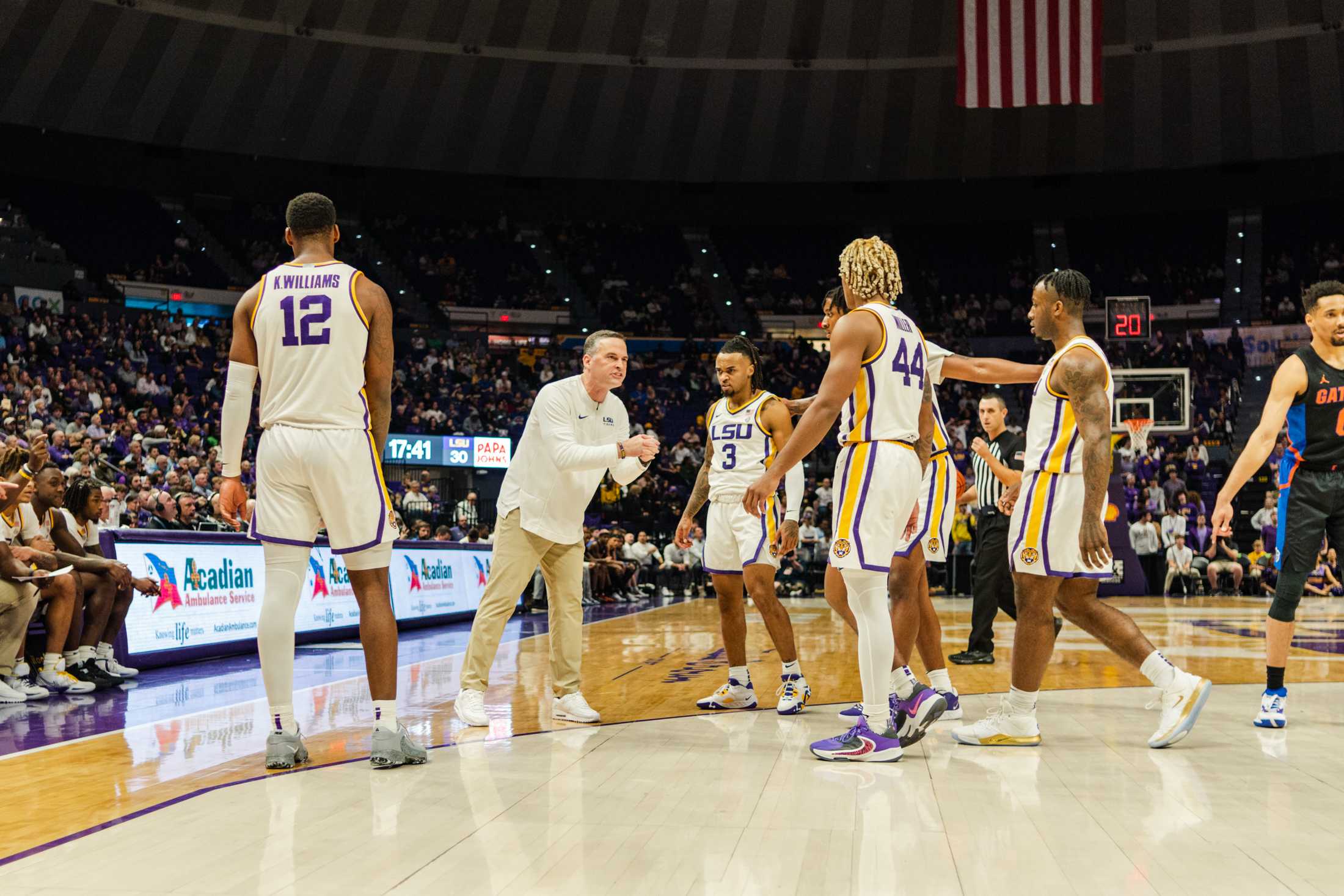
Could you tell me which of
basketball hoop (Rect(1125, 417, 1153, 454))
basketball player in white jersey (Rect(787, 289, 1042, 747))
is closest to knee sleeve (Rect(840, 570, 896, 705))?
basketball player in white jersey (Rect(787, 289, 1042, 747))

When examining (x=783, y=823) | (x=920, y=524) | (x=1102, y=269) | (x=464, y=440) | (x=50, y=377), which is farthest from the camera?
(x=1102, y=269)

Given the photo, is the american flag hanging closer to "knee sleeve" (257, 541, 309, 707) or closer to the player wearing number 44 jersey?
the player wearing number 44 jersey

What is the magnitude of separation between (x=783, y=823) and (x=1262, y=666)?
566cm

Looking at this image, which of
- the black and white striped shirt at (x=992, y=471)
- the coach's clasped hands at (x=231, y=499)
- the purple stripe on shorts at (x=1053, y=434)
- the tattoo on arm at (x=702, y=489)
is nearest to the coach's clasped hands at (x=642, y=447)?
the tattoo on arm at (x=702, y=489)

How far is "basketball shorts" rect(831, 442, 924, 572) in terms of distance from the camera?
168 inches

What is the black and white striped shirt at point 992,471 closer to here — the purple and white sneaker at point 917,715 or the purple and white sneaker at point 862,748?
the purple and white sneaker at point 917,715

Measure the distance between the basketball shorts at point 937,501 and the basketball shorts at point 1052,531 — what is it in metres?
1.00

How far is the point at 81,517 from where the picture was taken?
7.16 meters

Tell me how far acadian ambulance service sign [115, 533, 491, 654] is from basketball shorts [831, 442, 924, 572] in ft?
9.38

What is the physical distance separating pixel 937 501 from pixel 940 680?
3.45ft

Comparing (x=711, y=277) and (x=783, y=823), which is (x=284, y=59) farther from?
(x=783, y=823)

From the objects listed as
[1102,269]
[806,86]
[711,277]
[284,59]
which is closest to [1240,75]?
[1102,269]

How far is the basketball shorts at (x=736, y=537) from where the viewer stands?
5867 mm

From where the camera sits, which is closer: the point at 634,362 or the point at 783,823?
the point at 783,823
